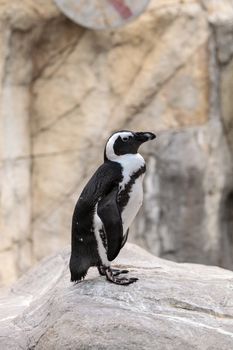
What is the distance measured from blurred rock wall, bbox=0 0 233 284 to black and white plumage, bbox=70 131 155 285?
111 inches

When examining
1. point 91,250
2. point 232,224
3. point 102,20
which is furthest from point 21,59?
point 91,250

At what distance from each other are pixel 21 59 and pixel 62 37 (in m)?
0.35

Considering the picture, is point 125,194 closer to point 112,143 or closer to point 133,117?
point 112,143

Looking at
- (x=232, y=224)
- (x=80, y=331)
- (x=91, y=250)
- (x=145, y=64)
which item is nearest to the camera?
(x=80, y=331)

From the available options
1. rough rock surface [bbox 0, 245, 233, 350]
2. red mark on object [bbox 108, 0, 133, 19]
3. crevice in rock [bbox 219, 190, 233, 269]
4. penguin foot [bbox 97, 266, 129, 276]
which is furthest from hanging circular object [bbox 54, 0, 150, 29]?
penguin foot [bbox 97, 266, 129, 276]

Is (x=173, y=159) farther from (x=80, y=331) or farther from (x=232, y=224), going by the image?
(x=80, y=331)

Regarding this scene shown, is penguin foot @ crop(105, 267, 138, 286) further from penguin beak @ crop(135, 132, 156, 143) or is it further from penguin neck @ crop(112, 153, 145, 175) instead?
penguin beak @ crop(135, 132, 156, 143)

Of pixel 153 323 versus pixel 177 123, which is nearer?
pixel 153 323

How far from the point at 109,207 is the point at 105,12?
3.00 metres

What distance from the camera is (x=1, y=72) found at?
17.9 ft

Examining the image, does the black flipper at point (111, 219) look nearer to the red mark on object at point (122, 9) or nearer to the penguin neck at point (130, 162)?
the penguin neck at point (130, 162)

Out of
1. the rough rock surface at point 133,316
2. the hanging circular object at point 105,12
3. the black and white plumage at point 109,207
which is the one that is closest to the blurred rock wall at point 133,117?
the hanging circular object at point 105,12

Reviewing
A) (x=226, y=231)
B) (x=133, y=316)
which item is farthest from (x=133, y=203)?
(x=226, y=231)

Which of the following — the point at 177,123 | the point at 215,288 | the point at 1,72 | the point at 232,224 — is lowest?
the point at 232,224
